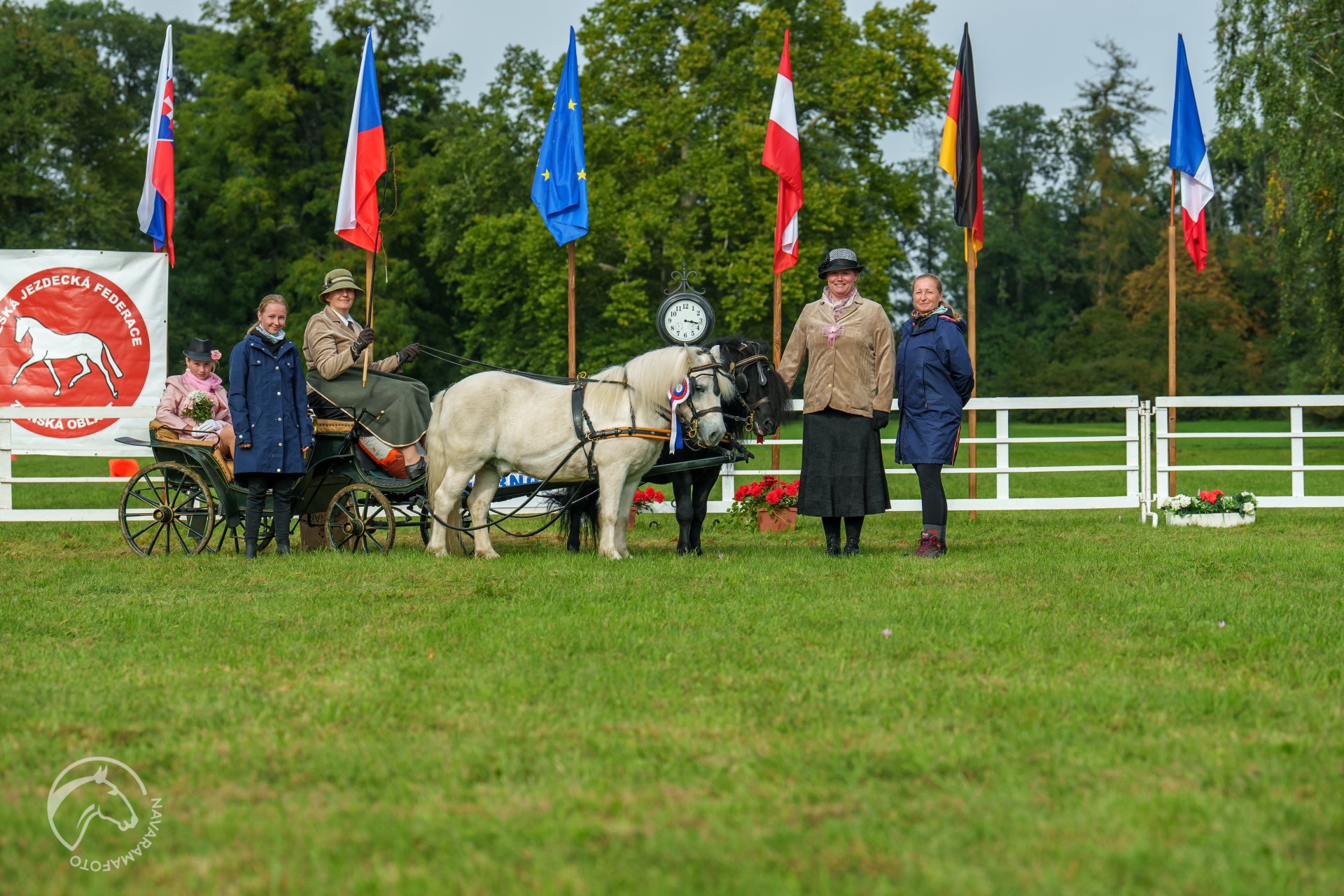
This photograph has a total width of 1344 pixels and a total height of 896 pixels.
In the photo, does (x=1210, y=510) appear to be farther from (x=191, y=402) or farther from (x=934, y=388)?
(x=191, y=402)

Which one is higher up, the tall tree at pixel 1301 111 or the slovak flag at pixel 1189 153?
the tall tree at pixel 1301 111

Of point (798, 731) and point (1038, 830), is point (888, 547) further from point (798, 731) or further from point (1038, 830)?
point (1038, 830)

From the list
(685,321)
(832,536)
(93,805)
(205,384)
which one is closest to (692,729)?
(93,805)

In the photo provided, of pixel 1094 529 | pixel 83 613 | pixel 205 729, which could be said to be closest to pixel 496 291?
pixel 1094 529

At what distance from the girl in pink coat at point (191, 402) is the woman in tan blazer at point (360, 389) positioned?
0.76 metres

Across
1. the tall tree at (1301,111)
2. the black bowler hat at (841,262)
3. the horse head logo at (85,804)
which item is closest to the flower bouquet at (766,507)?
the black bowler hat at (841,262)

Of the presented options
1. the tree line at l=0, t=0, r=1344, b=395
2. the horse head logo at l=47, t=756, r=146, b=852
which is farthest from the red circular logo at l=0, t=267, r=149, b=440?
the tree line at l=0, t=0, r=1344, b=395

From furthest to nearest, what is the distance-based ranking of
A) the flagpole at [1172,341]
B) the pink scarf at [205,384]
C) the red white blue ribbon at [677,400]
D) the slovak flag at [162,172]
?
the flagpole at [1172,341] → the slovak flag at [162,172] → the pink scarf at [205,384] → the red white blue ribbon at [677,400]

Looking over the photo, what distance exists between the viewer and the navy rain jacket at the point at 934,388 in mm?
9570

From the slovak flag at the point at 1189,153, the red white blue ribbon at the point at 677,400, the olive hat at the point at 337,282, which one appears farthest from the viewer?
the slovak flag at the point at 1189,153

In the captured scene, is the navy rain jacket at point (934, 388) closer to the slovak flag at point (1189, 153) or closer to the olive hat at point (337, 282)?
the olive hat at point (337, 282)

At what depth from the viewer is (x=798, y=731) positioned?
4.48 meters

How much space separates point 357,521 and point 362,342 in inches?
53.0

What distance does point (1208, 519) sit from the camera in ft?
41.1
